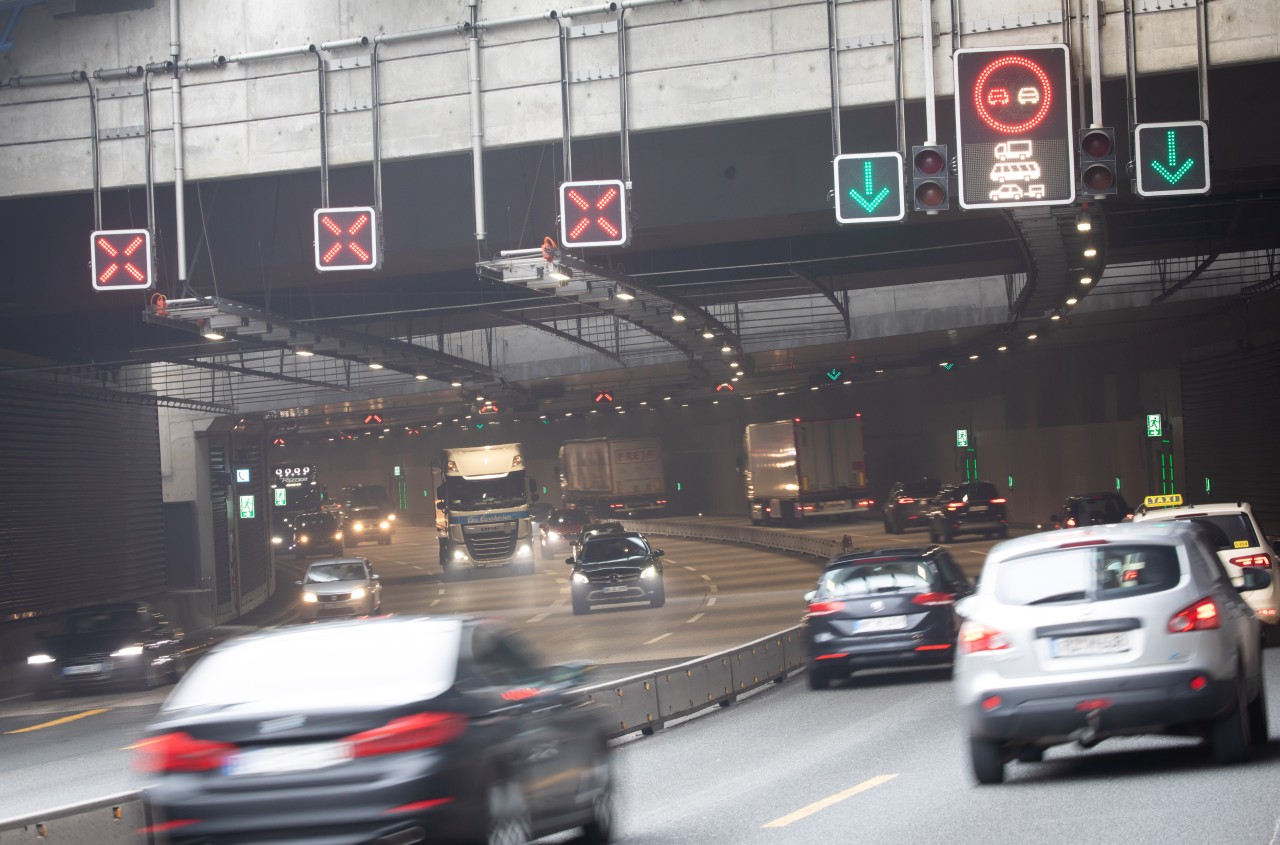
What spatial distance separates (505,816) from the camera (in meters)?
7.64

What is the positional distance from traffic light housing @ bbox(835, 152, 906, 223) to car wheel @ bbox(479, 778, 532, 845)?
34.5ft

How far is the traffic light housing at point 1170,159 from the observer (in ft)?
53.7

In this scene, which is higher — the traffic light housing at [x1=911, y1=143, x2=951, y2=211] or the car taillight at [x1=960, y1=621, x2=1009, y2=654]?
the traffic light housing at [x1=911, y1=143, x2=951, y2=211]

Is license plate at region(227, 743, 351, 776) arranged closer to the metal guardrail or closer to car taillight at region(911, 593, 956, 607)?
the metal guardrail

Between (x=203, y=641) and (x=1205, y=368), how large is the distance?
25.1 meters

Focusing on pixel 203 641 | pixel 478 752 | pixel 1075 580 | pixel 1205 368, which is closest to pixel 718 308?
pixel 1205 368

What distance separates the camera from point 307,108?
69.1 feet

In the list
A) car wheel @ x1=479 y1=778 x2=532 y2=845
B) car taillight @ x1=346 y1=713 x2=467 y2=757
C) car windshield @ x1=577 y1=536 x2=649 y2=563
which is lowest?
car windshield @ x1=577 y1=536 x2=649 y2=563

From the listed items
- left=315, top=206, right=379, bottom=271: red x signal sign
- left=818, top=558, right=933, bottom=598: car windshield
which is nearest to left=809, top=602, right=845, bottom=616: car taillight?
left=818, top=558, right=933, bottom=598: car windshield

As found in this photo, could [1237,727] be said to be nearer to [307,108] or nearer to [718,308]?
[307,108]

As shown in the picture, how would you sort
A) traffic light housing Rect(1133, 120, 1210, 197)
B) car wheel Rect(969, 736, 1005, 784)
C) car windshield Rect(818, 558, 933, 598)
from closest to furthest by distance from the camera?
car wheel Rect(969, 736, 1005, 784) → traffic light housing Rect(1133, 120, 1210, 197) → car windshield Rect(818, 558, 933, 598)

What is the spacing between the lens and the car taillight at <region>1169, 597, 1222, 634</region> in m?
9.54

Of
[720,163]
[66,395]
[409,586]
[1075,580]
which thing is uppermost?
[720,163]

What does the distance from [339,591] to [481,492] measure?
11.1m
